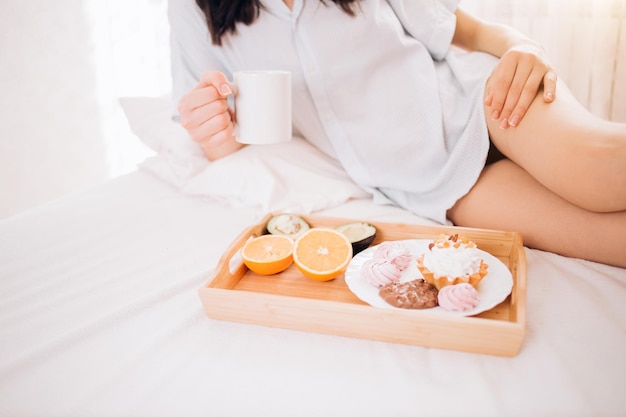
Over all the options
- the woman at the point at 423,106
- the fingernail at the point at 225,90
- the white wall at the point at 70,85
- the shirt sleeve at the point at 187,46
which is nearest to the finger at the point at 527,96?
the woman at the point at 423,106

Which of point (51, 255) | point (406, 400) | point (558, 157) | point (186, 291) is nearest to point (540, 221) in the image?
point (558, 157)

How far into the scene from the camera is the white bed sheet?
2.04 feet

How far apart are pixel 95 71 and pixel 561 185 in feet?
6.09

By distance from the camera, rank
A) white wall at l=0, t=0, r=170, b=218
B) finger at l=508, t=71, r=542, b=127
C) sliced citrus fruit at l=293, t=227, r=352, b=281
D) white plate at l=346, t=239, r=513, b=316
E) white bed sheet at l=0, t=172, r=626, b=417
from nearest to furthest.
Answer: white bed sheet at l=0, t=172, r=626, b=417
white plate at l=346, t=239, r=513, b=316
sliced citrus fruit at l=293, t=227, r=352, b=281
finger at l=508, t=71, r=542, b=127
white wall at l=0, t=0, r=170, b=218

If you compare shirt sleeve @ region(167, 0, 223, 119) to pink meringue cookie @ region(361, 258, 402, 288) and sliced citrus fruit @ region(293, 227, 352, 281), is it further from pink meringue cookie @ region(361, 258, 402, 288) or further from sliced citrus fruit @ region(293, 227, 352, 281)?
pink meringue cookie @ region(361, 258, 402, 288)

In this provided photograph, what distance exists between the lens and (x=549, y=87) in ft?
3.03

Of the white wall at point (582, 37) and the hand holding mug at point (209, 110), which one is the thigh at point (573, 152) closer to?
the hand holding mug at point (209, 110)

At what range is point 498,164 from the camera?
3.53ft

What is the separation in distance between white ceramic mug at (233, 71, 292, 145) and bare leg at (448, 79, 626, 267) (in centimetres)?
44

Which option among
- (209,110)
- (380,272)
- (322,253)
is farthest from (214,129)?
(380,272)

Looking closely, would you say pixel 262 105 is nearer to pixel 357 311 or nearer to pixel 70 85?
pixel 357 311

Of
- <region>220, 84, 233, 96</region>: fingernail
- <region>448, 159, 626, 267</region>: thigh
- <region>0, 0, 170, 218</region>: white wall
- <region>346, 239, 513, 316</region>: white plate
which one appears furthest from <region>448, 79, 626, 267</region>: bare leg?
<region>0, 0, 170, 218</region>: white wall

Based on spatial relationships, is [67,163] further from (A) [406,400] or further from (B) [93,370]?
(A) [406,400]

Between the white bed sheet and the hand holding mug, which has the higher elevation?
the hand holding mug
